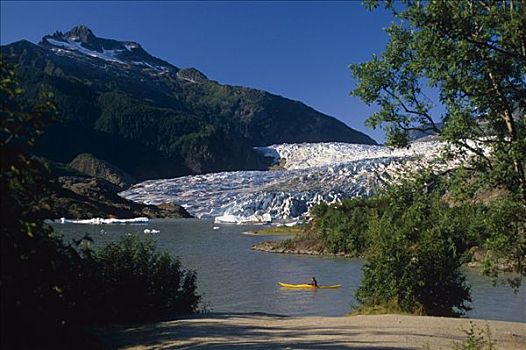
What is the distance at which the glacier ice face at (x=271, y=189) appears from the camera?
12028 cm

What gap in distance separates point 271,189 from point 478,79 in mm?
125496

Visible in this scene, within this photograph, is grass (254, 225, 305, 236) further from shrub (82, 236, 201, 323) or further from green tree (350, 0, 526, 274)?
green tree (350, 0, 526, 274)

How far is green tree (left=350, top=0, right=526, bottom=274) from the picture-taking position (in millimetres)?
8884

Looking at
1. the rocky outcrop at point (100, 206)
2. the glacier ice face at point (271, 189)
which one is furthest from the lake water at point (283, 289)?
the rocky outcrop at point (100, 206)

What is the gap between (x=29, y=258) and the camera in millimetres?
7652

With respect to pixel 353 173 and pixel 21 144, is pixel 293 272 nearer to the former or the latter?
pixel 21 144

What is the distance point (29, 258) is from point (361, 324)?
8086mm

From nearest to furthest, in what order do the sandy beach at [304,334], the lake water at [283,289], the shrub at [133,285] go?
the sandy beach at [304,334], the shrub at [133,285], the lake water at [283,289]

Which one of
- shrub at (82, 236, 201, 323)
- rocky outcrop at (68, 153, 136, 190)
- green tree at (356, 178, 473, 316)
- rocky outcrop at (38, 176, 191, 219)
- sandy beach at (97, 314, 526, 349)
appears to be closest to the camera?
sandy beach at (97, 314, 526, 349)

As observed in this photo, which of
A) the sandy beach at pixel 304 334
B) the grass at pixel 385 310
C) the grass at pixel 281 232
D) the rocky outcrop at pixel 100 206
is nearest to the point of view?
the sandy beach at pixel 304 334

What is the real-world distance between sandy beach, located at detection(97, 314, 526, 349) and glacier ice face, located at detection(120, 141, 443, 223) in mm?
80662

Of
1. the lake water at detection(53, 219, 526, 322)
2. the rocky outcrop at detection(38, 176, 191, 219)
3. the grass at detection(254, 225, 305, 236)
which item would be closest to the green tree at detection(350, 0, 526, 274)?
the lake water at detection(53, 219, 526, 322)

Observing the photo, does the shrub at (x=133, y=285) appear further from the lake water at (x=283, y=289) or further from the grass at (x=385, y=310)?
the lake water at (x=283, y=289)

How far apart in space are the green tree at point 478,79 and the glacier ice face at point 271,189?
84.8 m
